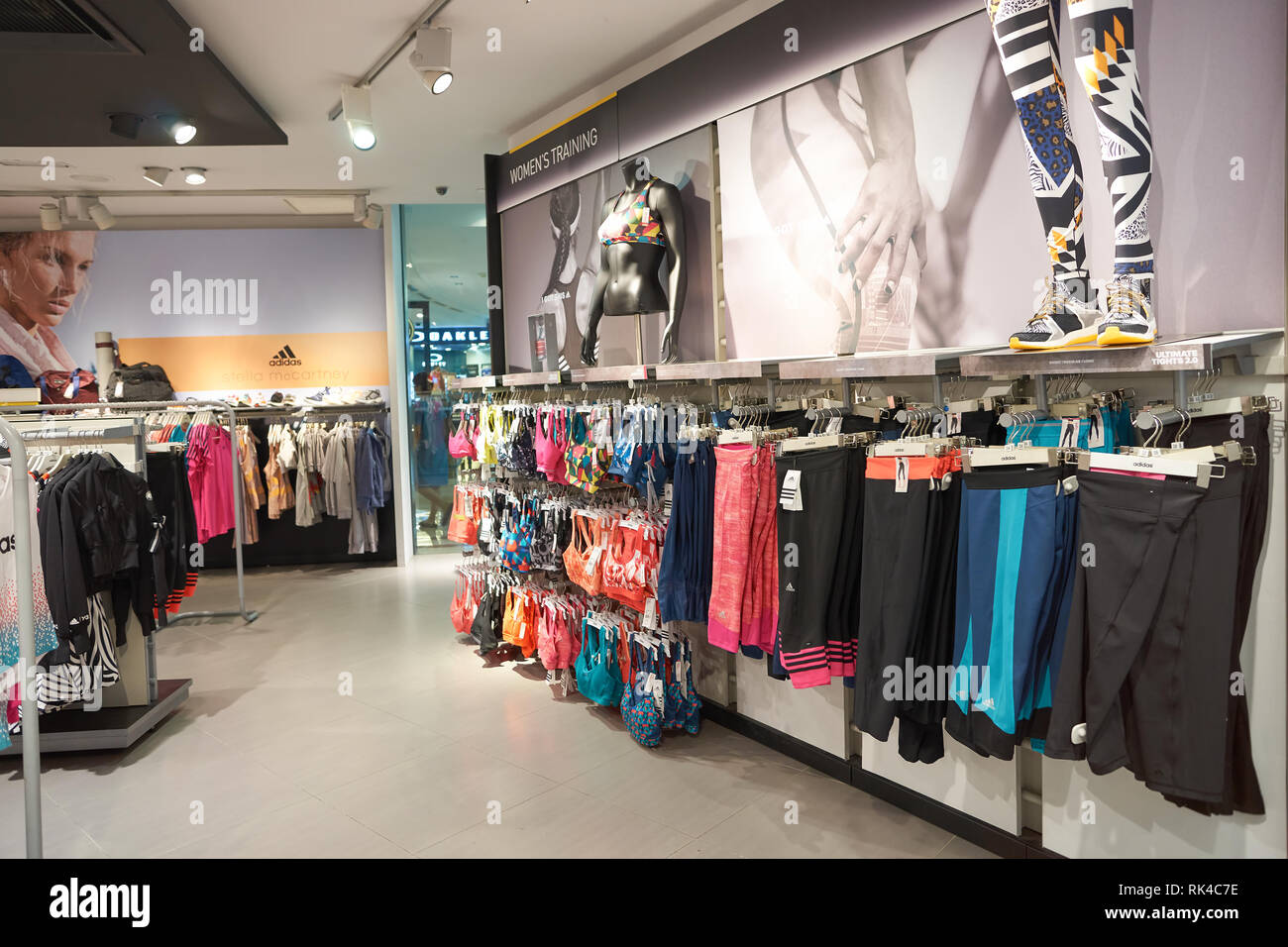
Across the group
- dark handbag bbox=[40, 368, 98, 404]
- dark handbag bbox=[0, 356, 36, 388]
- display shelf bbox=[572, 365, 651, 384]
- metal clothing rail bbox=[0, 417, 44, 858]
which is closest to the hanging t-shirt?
metal clothing rail bbox=[0, 417, 44, 858]

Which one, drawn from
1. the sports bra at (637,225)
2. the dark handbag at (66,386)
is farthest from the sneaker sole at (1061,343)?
the dark handbag at (66,386)

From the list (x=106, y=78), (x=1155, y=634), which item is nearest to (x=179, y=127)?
(x=106, y=78)

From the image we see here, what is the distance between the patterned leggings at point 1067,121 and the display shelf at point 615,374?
1.81 meters

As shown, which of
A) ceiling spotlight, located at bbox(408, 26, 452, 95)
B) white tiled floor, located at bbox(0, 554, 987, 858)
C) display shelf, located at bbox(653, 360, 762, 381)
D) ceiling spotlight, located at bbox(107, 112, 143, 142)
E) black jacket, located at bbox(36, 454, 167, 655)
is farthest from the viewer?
ceiling spotlight, located at bbox(107, 112, 143, 142)

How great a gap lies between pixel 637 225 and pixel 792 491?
1858 millimetres

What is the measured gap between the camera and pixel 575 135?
5.19 meters

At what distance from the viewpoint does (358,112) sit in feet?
17.0

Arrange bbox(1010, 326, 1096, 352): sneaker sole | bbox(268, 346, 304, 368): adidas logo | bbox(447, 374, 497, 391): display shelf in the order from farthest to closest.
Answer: bbox(268, 346, 304, 368): adidas logo
bbox(447, 374, 497, 391): display shelf
bbox(1010, 326, 1096, 352): sneaker sole

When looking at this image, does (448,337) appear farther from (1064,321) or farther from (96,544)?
(1064,321)

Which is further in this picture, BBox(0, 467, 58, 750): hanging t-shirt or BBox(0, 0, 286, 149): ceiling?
BBox(0, 0, 286, 149): ceiling

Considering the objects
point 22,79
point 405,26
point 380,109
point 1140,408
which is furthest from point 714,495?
point 22,79

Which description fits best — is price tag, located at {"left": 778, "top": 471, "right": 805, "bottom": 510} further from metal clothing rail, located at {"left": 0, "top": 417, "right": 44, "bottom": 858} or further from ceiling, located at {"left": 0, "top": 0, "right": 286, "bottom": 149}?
ceiling, located at {"left": 0, "top": 0, "right": 286, "bottom": 149}

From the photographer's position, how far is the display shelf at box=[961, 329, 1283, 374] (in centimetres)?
192

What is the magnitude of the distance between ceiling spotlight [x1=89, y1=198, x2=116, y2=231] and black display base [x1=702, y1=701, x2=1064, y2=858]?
6982 millimetres
